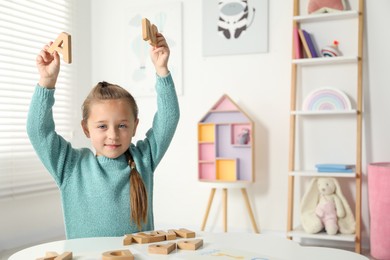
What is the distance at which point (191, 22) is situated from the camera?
3.28 metres

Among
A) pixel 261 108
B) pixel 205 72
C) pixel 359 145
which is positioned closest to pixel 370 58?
pixel 359 145

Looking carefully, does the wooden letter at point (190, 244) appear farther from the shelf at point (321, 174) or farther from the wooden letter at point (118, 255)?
the shelf at point (321, 174)

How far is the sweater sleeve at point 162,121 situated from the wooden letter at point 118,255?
1.51 feet

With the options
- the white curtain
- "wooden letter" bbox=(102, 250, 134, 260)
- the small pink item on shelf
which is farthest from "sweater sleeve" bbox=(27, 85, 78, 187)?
the small pink item on shelf

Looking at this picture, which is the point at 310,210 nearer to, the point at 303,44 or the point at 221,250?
the point at 303,44

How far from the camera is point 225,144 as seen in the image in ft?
9.96

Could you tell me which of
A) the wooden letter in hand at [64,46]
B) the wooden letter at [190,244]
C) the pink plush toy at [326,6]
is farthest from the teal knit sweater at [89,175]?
the pink plush toy at [326,6]

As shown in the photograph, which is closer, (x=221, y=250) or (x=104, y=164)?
(x=221, y=250)

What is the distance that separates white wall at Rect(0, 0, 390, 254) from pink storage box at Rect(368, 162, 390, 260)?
27 centimetres

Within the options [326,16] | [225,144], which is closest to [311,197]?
[225,144]

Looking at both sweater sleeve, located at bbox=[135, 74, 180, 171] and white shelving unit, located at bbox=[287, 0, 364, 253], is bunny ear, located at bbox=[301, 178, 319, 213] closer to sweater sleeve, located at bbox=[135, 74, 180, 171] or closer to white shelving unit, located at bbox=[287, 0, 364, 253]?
white shelving unit, located at bbox=[287, 0, 364, 253]

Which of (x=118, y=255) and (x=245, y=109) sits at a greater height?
(x=245, y=109)

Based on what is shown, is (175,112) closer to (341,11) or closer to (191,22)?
(341,11)

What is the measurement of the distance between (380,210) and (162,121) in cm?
165
